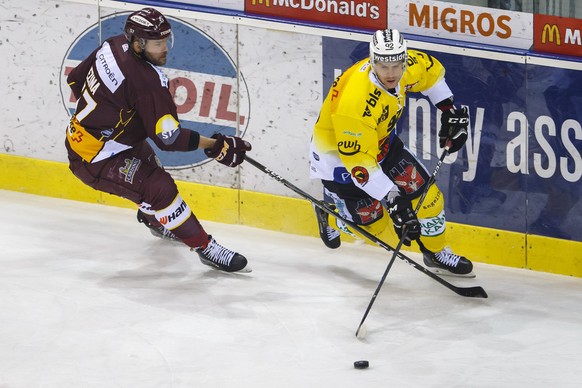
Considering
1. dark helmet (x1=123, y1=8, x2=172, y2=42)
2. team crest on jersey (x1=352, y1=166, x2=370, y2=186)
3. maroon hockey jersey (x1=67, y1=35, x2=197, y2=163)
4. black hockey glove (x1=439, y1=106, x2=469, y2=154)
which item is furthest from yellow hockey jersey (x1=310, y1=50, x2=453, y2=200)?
dark helmet (x1=123, y1=8, x2=172, y2=42)

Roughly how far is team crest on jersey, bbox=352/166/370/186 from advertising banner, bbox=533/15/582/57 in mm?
1225

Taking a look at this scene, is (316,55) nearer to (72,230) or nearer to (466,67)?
(466,67)

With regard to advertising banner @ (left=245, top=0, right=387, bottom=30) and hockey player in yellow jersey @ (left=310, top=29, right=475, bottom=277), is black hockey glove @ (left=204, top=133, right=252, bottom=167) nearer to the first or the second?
hockey player in yellow jersey @ (left=310, top=29, right=475, bottom=277)

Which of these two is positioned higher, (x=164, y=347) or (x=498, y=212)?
(x=498, y=212)

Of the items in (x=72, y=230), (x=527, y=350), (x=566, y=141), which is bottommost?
(x=527, y=350)

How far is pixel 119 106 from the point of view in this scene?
5.62m

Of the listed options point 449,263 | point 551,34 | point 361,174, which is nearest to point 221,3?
point 361,174

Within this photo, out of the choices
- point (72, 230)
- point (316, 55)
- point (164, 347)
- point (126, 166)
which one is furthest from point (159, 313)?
point (316, 55)

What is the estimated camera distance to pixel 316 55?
21.0ft

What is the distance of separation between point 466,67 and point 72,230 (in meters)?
2.20

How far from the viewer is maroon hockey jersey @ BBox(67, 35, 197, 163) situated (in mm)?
5457

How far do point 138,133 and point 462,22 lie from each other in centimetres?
171

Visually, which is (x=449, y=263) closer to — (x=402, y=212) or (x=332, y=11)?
(x=402, y=212)

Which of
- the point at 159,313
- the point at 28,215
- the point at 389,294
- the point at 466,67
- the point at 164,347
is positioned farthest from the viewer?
the point at 28,215
